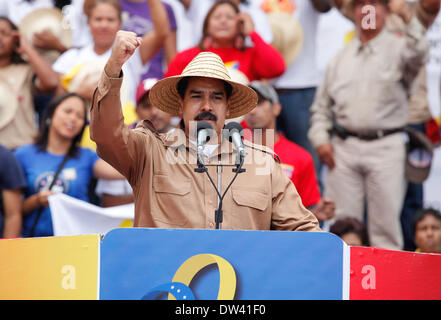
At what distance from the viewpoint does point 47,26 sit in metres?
7.79

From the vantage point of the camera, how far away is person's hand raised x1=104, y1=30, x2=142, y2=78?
3.45 metres

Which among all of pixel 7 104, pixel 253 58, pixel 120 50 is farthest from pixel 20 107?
pixel 120 50

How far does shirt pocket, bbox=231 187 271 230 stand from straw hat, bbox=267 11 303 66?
381 cm

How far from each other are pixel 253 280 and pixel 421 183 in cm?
439

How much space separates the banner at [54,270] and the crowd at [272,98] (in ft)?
9.71

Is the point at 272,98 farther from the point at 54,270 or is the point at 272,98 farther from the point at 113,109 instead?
the point at 54,270

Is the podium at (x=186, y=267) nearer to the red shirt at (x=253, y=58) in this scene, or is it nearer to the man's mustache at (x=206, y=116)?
the man's mustache at (x=206, y=116)

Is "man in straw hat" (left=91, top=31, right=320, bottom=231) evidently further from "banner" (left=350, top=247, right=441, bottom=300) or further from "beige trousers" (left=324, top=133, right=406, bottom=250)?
"beige trousers" (left=324, top=133, right=406, bottom=250)

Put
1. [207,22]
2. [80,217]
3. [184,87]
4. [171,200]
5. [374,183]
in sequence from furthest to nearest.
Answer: [207,22] → [374,183] → [80,217] → [184,87] → [171,200]

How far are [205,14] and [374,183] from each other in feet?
7.39

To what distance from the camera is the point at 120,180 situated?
21.1 ft

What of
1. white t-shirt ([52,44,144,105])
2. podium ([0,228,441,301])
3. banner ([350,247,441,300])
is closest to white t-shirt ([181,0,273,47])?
white t-shirt ([52,44,144,105])

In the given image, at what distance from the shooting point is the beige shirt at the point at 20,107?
7086 mm
